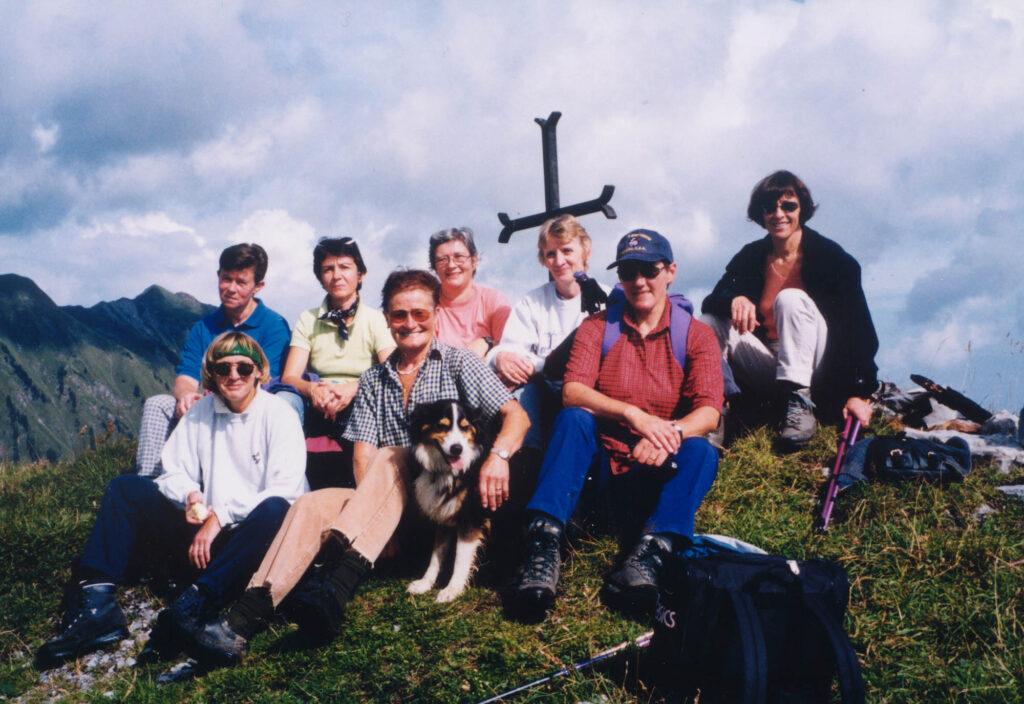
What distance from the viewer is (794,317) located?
18.7ft

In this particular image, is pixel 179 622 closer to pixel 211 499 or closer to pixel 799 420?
pixel 211 499

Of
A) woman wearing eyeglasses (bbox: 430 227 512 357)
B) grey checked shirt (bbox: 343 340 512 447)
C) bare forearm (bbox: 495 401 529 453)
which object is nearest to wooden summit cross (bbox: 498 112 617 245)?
woman wearing eyeglasses (bbox: 430 227 512 357)

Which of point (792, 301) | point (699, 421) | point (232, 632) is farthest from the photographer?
point (792, 301)

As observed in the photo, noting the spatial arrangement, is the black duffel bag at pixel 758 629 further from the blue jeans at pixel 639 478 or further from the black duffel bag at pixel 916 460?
the black duffel bag at pixel 916 460

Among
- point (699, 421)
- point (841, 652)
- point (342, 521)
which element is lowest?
point (841, 652)

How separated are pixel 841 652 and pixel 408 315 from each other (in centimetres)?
339

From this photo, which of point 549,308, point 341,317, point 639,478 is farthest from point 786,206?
point 341,317

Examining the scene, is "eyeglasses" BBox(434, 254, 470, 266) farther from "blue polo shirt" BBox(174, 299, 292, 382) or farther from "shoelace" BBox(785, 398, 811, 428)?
"shoelace" BBox(785, 398, 811, 428)

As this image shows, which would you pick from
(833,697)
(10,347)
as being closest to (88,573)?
(833,697)

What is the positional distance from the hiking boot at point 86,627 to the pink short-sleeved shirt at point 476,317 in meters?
3.41

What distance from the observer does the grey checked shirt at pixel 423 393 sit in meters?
4.98

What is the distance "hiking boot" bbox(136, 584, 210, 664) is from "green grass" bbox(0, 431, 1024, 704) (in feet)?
0.56

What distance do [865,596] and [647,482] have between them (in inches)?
57.1

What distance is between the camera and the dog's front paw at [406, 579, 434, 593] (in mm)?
4711
